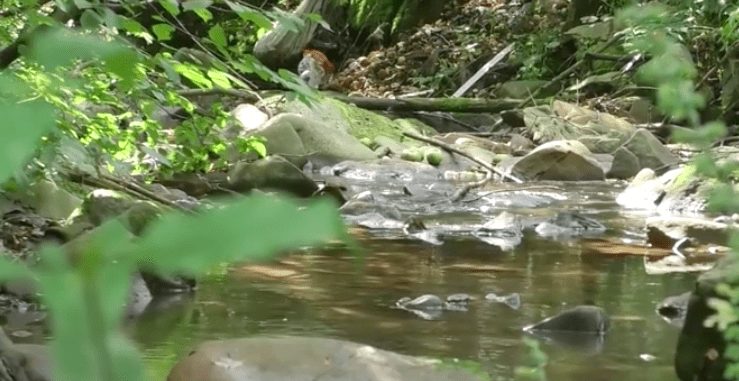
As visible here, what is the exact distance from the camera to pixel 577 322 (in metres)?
4.64

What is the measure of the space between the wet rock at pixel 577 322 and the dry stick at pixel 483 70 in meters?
11.4

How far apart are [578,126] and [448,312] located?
8.46 m

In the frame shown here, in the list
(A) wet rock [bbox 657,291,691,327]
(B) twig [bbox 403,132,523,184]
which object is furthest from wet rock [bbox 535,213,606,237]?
(B) twig [bbox 403,132,523,184]

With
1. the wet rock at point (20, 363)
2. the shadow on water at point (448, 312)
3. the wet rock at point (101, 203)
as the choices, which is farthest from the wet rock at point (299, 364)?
the wet rock at point (101, 203)

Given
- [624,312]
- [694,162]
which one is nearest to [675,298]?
[624,312]

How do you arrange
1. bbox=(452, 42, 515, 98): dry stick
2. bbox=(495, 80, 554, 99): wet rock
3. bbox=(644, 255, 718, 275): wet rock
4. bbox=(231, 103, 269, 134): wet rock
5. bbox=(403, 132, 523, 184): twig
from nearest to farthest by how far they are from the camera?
1. bbox=(644, 255, 718, 275): wet rock
2. bbox=(403, 132, 523, 184): twig
3. bbox=(231, 103, 269, 134): wet rock
4. bbox=(495, 80, 554, 99): wet rock
5. bbox=(452, 42, 515, 98): dry stick

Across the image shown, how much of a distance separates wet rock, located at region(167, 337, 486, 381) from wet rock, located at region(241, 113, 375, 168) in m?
8.04

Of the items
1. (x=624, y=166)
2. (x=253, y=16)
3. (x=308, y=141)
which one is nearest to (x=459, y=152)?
(x=624, y=166)

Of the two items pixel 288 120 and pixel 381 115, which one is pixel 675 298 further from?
pixel 381 115

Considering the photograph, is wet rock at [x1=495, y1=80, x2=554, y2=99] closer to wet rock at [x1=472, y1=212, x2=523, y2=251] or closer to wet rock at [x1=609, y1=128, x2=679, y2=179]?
wet rock at [x1=609, y1=128, x2=679, y2=179]

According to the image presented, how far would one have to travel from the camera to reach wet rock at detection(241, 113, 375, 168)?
467 inches

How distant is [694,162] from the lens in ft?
2.90

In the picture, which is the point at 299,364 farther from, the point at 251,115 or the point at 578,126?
the point at 578,126

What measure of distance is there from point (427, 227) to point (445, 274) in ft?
5.93
